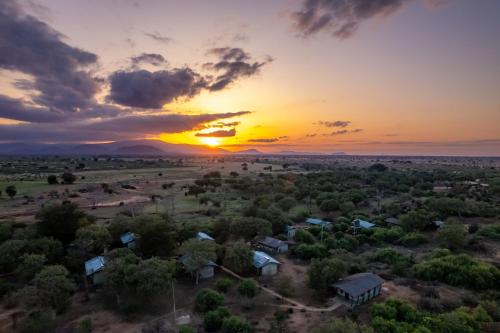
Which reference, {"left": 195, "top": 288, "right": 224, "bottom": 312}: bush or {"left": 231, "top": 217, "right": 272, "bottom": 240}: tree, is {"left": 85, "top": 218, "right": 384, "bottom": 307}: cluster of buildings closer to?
{"left": 231, "top": 217, "right": 272, "bottom": 240}: tree

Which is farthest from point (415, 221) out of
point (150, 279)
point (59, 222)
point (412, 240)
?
point (59, 222)

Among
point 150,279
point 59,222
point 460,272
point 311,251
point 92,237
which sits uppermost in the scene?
point 59,222

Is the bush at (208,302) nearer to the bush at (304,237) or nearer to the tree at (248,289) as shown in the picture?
the tree at (248,289)

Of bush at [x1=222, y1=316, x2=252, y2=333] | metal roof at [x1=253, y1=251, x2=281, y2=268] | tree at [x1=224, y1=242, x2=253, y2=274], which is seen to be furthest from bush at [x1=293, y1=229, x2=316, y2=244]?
bush at [x1=222, y1=316, x2=252, y2=333]

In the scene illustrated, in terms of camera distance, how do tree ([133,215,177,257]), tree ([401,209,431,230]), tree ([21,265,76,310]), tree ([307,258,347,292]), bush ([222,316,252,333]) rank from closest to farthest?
1. bush ([222,316,252,333])
2. tree ([21,265,76,310])
3. tree ([307,258,347,292])
4. tree ([133,215,177,257])
5. tree ([401,209,431,230])

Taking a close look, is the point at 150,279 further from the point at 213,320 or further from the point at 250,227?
the point at 250,227

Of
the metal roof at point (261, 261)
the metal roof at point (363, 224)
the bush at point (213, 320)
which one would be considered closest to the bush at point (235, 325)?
the bush at point (213, 320)

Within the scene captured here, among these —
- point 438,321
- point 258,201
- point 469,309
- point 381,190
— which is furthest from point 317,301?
point 381,190

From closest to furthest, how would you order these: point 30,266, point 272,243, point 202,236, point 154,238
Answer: point 30,266
point 154,238
point 202,236
point 272,243
